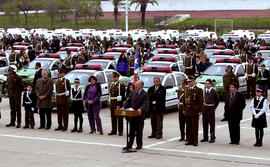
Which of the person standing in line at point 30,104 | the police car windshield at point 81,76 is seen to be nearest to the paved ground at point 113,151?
the person standing in line at point 30,104

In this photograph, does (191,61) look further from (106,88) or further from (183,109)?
(183,109)

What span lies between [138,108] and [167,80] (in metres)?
7.04

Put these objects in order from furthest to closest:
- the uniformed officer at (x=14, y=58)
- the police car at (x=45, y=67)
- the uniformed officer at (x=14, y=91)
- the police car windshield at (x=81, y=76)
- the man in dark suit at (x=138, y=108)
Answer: the uniformed officer at (x=14, y=58) → the police car at (x=45, y=67) → the police car windshield at (x=81, y=76) → the uniformed officer at (x=14, y=91) → the man in dark suit at (x=138, y=108)

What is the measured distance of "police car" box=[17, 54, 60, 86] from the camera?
94.1 ft

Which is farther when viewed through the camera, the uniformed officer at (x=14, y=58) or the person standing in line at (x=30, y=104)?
the uniformed officer at (x=14, y=58)

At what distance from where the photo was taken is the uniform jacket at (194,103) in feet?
52.2

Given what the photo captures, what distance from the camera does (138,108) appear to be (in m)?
15.4

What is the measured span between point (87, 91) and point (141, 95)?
295 cm

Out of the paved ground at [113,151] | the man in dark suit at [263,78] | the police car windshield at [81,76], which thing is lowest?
the paved ground at [113,151]

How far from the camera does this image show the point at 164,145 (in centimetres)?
1595

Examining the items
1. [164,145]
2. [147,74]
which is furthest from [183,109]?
[147,74]

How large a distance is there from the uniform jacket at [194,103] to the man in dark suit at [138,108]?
1.16 m

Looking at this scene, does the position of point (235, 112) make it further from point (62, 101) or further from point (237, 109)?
point (62, 101)

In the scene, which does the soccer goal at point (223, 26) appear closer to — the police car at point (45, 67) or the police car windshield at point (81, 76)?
the police car at point (45, 67)
